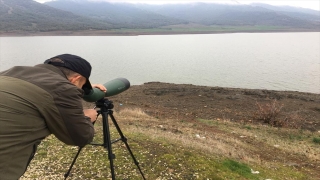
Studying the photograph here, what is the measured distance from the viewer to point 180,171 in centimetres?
423

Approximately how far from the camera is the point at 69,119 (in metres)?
1.90

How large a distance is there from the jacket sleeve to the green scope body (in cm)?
57

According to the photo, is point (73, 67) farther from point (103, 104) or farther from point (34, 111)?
point (103, 104)

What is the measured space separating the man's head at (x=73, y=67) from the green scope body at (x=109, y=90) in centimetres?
42

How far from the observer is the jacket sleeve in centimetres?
183

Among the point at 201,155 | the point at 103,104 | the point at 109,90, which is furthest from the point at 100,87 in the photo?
the point at 201,155

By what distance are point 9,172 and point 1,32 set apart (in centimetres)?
9130

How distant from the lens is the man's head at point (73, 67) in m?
2.03

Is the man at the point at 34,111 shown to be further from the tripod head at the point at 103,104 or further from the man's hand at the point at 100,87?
the tripod head at the point at 103,104

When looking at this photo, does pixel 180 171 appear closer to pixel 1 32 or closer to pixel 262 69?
pixel 262 69

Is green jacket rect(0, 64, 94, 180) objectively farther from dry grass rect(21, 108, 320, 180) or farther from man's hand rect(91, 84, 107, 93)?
dry grass rect(21, 108, 320, 180)

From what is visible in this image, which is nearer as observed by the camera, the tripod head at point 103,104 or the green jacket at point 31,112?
the green jacket at point 31,112

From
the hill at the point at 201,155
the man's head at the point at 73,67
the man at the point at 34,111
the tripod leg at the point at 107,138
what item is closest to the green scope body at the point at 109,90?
the tripod leg at the point at 107,138

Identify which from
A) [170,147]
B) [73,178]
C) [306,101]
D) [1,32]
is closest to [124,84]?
[73,178]
